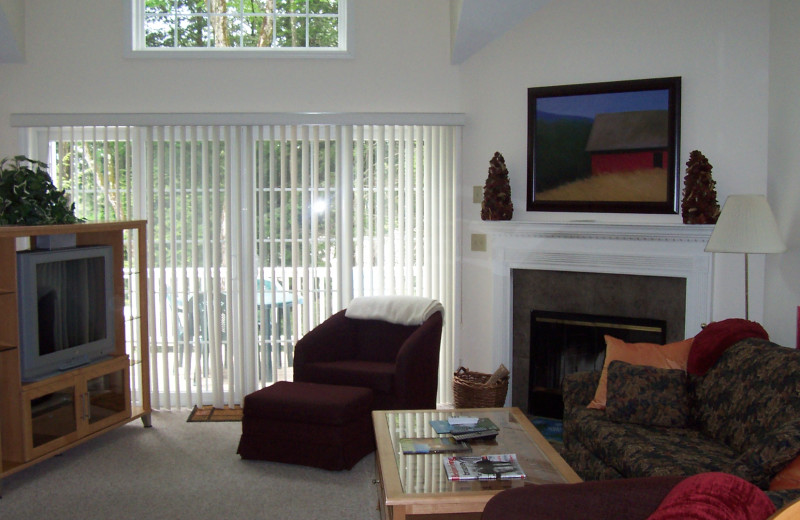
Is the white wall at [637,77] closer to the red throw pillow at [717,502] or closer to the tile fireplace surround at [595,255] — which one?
the tile fireplace surround at [595,255]

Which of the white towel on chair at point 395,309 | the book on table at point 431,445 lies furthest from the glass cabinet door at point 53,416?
Answer: the book on table at point 431,445

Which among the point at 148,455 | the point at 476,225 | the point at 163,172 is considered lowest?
the point at 148,455

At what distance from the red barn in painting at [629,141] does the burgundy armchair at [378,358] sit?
1466 millimetres

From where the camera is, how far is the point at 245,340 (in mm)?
5289

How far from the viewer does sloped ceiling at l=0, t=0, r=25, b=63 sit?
491 cm

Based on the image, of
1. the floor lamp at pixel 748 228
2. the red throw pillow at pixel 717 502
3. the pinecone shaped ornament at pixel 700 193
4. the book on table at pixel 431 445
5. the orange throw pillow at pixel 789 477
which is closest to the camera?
the red throw pillow at pixel 717 502

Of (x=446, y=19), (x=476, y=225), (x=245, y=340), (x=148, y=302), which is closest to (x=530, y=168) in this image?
(x=476, y=225)

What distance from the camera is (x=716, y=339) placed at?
11.8ft

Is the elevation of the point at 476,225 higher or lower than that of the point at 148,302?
higher

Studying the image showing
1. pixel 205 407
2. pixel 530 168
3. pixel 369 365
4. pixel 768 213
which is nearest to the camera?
pixel 768 213

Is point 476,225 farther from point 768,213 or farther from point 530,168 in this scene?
point 768,213

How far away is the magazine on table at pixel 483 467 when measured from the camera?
2.88 meters

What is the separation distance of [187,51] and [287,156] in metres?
1.02

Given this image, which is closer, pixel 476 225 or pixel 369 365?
pixel 369 365
